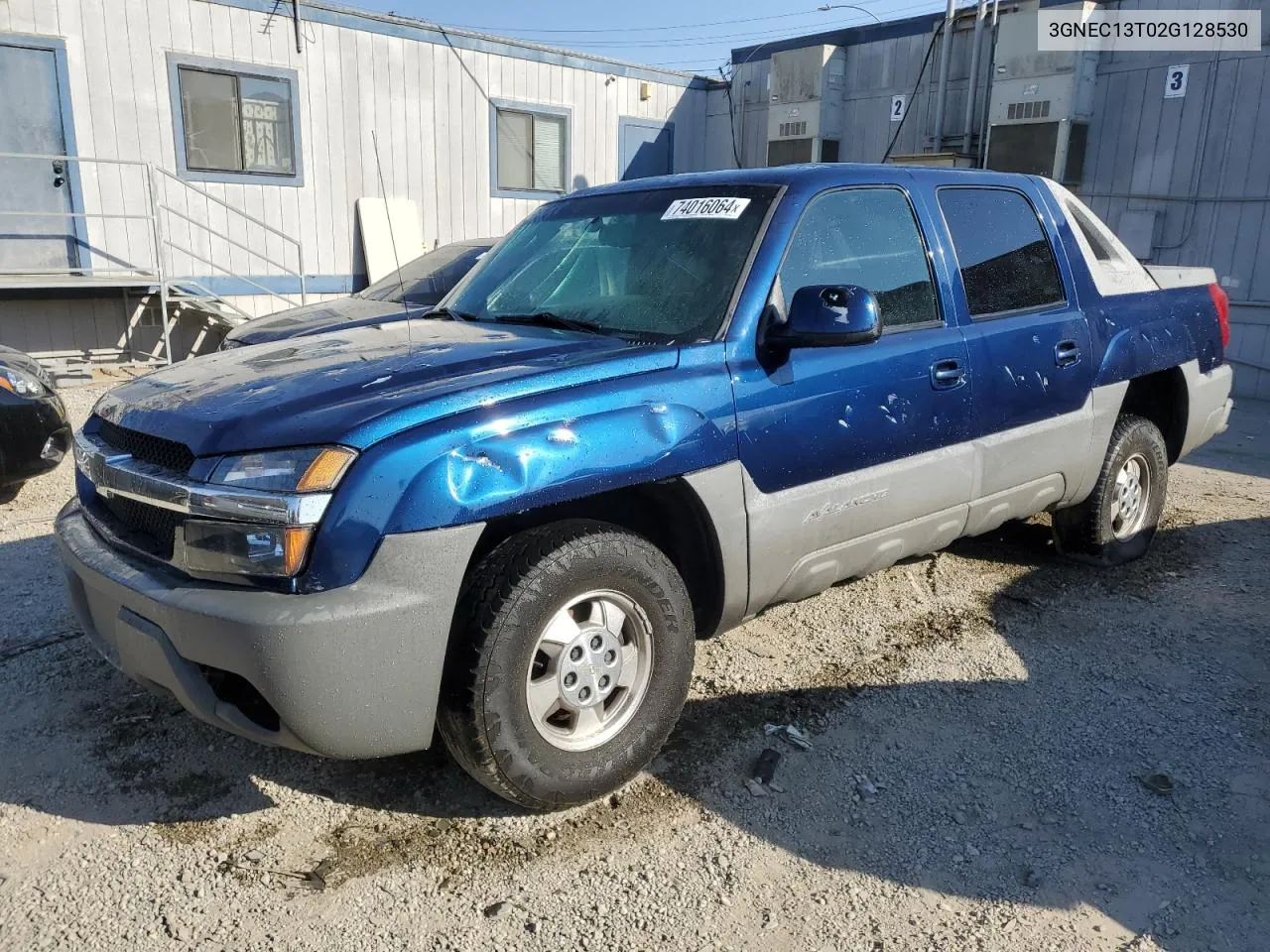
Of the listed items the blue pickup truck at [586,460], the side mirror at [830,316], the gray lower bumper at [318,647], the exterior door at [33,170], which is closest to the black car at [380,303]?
the exterior door at [33,170]

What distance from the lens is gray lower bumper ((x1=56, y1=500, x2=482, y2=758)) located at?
2346mm

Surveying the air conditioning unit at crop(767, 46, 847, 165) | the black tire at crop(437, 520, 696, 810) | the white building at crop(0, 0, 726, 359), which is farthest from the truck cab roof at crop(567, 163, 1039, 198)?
the air conditioning unit at crop(767, 46, 847, 165)

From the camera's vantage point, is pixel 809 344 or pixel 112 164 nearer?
pixel 809 344

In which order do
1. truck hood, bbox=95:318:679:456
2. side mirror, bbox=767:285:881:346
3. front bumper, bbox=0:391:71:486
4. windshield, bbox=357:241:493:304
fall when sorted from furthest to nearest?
windshield, bbox=357:241:493:304 < front bumper, bbox=0:391:71:486 < side mirror, bbox=767:285:881:346 < truck hood, bbox=95:318:679:456

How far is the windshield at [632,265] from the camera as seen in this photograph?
3.23m

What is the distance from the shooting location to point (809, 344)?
3076 mm

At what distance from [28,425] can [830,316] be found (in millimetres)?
4843

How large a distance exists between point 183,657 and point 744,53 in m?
14.7

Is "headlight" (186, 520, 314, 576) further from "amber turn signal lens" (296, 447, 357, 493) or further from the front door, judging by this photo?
the front door

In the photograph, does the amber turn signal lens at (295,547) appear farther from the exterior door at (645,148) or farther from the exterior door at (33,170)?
the exterior door at (645,148)

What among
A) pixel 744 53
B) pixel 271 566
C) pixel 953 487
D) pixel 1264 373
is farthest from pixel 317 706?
pixel 744 53

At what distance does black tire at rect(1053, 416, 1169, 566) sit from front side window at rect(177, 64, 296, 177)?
992cm

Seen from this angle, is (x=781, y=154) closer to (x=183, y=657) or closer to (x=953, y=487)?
(x=953, y=487)

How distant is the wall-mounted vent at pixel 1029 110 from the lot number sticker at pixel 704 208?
32.0 feet
